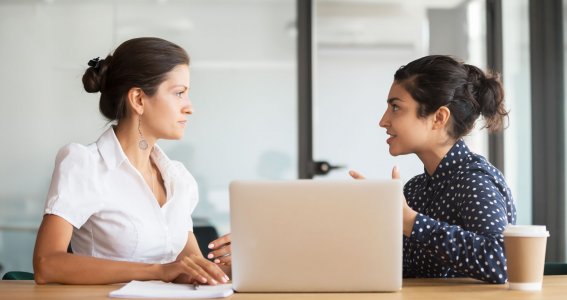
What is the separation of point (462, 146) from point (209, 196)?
7.40ft

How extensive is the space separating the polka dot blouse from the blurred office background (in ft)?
6.29

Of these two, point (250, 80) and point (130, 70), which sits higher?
point (250, 80)

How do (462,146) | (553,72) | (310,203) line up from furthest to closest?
1. (553,72)
2. (462,146)
3. (310,203)

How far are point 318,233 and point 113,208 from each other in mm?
796

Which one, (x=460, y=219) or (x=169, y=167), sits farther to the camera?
(x=169, y=167)

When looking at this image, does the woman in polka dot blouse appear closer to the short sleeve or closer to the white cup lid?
the white cup lid

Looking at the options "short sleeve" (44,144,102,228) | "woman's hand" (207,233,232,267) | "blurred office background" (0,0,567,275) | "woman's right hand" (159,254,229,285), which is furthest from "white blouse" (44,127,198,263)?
"blurred office background" (0,0,567,275)

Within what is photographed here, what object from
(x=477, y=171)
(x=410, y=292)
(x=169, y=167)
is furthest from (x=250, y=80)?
(x=410, y=292)

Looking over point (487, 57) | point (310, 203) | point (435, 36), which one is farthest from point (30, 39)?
point (310, 203)

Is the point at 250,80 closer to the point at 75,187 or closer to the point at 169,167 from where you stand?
the point at 169,167

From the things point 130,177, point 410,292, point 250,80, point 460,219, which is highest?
point 250,80

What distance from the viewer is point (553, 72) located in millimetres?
4305

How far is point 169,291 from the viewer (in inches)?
66.4

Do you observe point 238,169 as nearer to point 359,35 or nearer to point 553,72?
point 359,35
